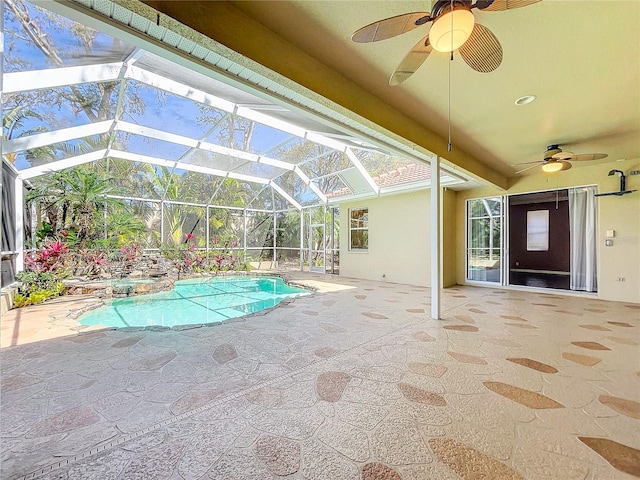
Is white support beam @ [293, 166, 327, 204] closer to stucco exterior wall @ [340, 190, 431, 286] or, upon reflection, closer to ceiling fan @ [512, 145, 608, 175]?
stucco exterior wall @ [340, 190, 431, 286]

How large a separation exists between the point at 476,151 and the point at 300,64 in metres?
4.49

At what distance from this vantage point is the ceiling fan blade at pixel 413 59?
2.24 m

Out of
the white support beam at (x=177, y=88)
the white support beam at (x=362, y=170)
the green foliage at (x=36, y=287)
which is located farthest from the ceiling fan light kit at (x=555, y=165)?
the green foliage at (x=36, y=287)

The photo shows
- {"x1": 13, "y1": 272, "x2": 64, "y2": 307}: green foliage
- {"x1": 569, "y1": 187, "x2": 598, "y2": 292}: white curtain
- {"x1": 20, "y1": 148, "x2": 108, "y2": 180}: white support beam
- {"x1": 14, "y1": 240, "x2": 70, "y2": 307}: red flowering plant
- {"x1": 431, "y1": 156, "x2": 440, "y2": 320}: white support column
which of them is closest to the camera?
{"x1": 431, "y1": 156, "x2": 440, "y2": 320}: white support column

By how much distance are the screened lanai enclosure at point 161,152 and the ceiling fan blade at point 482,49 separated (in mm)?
1653

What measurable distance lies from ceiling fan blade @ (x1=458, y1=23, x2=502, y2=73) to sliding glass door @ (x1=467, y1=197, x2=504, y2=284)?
677 centimetres

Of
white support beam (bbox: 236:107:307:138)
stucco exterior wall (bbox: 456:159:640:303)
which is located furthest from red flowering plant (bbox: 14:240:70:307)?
stucco exterior wall (bbox: 456:159:640:303)

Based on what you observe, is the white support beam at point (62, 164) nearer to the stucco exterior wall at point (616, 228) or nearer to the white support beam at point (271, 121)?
the white support beam at point (271, 121)

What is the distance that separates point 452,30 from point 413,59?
1.32ft

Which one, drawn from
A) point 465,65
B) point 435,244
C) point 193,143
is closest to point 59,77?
point 193,143

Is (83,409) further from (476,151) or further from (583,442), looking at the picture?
(476,151)

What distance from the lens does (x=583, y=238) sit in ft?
25.1

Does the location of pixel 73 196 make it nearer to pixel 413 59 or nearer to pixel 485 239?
Answer: pixel 413 59

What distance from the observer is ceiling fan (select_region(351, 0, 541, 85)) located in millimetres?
1938
